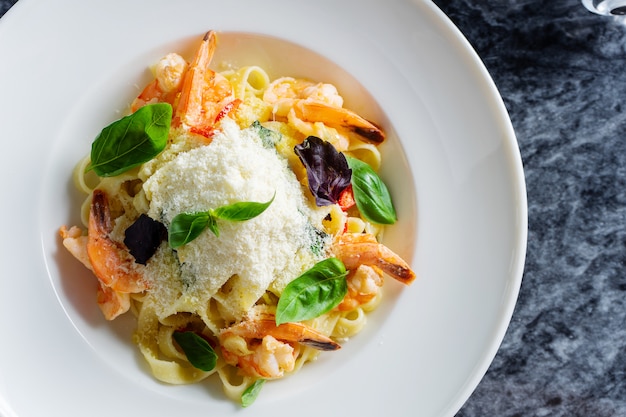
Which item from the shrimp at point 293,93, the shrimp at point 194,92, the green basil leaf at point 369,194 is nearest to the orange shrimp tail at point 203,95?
the shrimp at point 194,92

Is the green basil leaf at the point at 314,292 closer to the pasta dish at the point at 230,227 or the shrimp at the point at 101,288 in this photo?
the pasta dish at the point at 230,227

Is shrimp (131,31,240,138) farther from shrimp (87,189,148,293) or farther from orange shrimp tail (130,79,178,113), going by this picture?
shrimp (87,189,148,293)

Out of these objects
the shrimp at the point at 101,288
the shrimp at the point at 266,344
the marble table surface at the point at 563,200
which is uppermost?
the shrimp at the point at 101,288

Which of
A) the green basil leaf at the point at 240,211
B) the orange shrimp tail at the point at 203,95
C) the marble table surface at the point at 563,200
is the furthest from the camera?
the marble table surface at the point at 563,200

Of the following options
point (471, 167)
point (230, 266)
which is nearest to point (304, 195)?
point (230, 266)

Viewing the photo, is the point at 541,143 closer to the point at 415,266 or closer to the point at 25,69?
the point at 415,266

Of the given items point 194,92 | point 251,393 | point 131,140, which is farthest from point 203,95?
point 251,393
